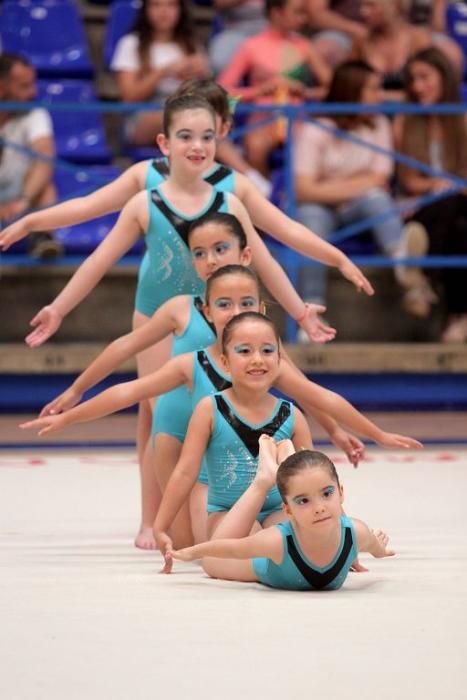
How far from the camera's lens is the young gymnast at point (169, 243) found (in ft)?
13.6

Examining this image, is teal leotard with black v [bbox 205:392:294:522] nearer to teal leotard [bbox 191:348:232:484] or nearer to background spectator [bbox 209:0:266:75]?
teal leotard [bbox 191:348:232:484]

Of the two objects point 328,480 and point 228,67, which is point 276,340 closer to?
point 328,480

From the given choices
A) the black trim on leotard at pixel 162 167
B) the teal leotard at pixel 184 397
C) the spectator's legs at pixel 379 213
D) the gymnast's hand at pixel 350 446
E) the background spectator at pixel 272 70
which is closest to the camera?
the gymnast's hand at pixel 350 446

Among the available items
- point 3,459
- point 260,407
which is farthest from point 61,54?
point 260,407

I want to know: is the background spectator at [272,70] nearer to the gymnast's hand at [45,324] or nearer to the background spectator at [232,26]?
the background spectator at [232,26]

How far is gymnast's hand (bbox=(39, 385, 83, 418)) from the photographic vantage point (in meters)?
3.78

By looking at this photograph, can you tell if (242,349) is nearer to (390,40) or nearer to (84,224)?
(84,224)

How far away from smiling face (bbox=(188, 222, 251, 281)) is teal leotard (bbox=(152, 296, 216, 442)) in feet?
0.37

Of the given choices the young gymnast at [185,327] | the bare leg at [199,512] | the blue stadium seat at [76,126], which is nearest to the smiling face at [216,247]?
the young gymnast at [185,327]

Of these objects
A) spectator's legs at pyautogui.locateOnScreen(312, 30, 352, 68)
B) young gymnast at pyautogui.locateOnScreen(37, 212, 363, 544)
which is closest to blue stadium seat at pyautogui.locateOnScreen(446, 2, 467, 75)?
spectator's legs at pyautogui.locateOnScreen(312, 30, 352, 68)

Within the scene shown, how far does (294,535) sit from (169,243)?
4.00ft

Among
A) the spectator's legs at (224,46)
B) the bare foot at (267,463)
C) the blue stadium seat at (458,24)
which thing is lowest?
the bare foot at (267,463)

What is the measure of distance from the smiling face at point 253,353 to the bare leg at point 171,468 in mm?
458

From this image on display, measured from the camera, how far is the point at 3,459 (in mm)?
5891
